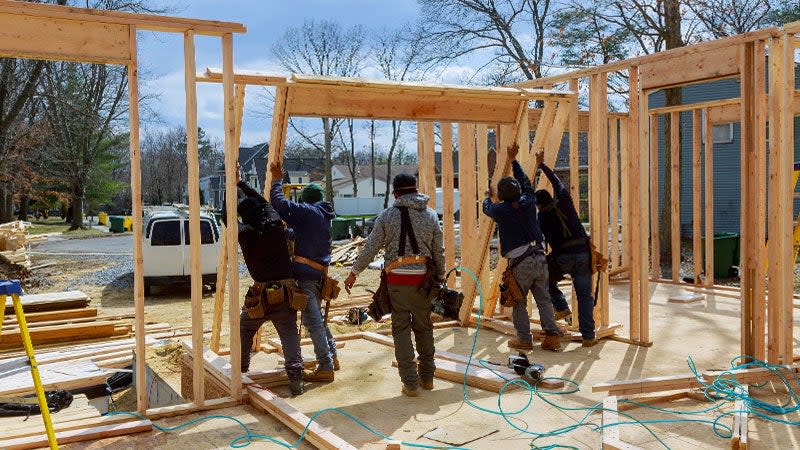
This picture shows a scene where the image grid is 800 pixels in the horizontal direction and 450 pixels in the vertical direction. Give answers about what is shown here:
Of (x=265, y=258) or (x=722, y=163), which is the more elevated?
(x=722, y=163)

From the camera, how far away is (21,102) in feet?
61.5

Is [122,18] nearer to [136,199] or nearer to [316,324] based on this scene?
[136,199]

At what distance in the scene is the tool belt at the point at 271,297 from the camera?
5.29 meters

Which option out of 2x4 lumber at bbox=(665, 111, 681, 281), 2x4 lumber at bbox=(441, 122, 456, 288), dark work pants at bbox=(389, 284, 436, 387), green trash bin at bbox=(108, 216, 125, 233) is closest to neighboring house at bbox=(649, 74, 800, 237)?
2x4 lumber at bbox=(665, 111, 681, 281)

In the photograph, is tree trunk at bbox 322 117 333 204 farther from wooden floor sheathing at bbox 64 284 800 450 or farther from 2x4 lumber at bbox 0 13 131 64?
2x4 lumber at bbox 0 13 131 64

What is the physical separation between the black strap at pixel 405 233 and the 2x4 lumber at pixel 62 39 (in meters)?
2.43

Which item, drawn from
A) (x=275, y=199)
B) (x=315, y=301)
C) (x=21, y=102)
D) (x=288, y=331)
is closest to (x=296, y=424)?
(x=288, y=331)

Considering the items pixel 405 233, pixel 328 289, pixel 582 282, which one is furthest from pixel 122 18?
pixel 582 282

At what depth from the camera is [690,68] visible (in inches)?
255

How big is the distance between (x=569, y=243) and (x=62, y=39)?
508 centimetres

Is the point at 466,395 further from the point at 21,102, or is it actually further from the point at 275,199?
the point at 21,102

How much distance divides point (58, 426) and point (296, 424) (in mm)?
1658

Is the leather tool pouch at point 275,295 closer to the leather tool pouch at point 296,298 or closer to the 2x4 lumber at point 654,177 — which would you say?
the leather tool pouch at point 296,298

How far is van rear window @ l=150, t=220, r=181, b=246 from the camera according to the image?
13.0 m
